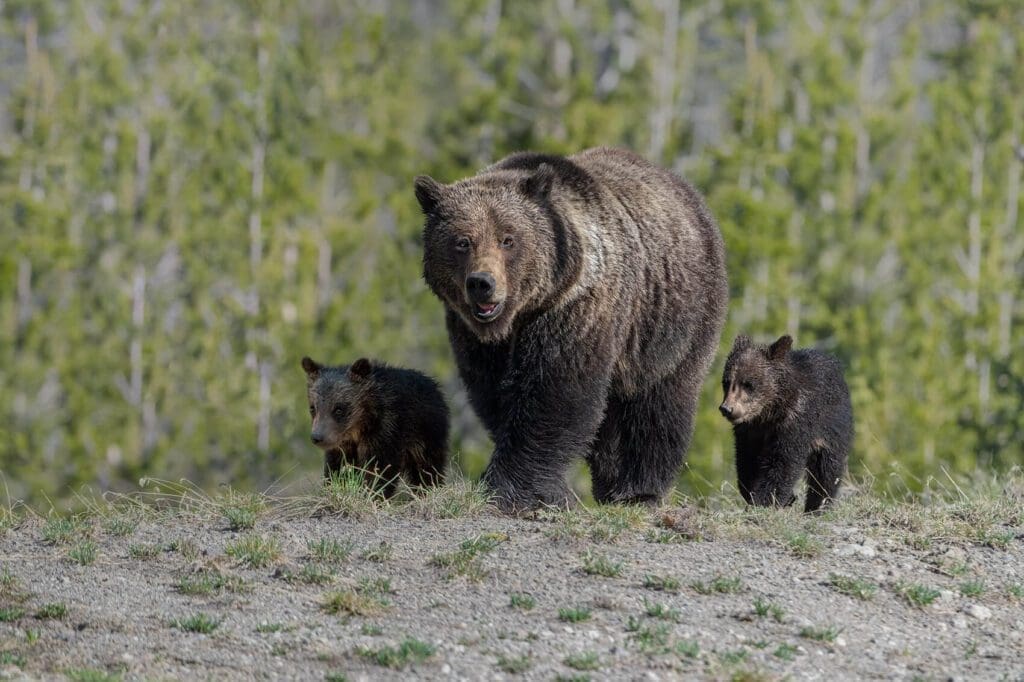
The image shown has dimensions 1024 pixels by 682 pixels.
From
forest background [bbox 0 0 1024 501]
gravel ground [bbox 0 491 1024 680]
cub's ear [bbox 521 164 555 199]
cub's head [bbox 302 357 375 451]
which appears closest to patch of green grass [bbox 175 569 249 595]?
gravel ground [bbox 0 491 1024 680]

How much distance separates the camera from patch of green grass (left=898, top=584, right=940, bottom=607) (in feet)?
24.3

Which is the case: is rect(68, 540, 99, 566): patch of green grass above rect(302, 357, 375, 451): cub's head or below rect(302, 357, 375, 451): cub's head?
below

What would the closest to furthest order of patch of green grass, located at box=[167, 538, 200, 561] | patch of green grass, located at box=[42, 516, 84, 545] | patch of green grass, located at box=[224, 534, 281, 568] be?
patch of green grass, located at box=[224, 534, 281, 568], patch of green grass, located at box=[167, 538, 200, 561], patch of green grass, located at box=[42, 516, 84, 545]

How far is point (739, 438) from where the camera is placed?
988 cm

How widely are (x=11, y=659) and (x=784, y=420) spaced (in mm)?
4803

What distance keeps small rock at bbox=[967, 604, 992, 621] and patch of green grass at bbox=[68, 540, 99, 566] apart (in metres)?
4.18

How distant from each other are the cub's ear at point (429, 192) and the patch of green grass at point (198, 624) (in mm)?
2884

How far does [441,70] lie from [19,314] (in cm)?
1099

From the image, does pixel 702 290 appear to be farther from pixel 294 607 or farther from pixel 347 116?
pixel 347 116

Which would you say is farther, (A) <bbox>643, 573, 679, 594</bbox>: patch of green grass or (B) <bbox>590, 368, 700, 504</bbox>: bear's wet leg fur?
(B) <bbox>590, 368, 700, 504</bbox>: bear's wet leg fur

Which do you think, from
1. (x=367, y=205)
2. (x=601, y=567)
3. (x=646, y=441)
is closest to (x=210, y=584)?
(x=601, y=567)

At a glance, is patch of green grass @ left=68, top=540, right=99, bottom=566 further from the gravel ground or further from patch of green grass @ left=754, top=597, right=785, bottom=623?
patch of green grass @ left=754, top=597, right=785, bottom=623

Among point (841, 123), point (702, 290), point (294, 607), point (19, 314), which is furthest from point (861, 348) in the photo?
point (294, 607)

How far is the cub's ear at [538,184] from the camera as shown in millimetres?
8883
